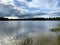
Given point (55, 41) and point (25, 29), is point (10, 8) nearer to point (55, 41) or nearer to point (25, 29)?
point (25, 29)

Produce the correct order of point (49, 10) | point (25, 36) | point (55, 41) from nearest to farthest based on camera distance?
point (55, 41) → point (25, 36) → point (49, 10)

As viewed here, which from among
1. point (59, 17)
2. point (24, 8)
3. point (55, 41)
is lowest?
point (55, 41)

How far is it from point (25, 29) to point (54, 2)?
136cm

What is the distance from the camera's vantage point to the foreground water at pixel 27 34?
4.82m

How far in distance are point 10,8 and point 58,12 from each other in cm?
159

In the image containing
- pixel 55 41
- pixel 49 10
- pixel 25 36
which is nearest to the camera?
pixel 55 41

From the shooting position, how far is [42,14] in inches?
214

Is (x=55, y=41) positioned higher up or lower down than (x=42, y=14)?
lower down

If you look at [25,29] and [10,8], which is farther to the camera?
[25,29]

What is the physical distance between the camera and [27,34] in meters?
5.45

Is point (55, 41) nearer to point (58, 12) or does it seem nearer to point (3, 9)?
point (58, 12)

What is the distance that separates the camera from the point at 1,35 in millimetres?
5402

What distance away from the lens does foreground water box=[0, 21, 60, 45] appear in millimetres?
4823

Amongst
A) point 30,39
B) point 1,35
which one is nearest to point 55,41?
point 30,39
